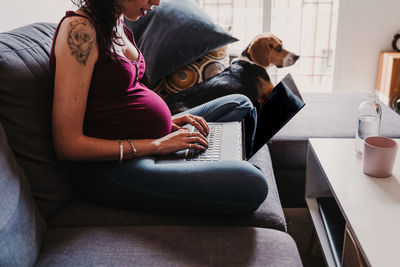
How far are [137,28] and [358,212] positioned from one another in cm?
135

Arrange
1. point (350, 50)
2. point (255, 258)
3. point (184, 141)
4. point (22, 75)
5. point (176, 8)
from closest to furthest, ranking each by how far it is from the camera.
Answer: point (255, 258) → point (22, 75) → point (184, 141) → point (176, 8) → point (350, 50)

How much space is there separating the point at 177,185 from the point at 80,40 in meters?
0.43

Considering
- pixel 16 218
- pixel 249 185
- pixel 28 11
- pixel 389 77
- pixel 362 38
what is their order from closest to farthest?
pixel 16 218 → pixel 249 185 → pixel 28 11 → pixel 389 77 → pixel 362 38

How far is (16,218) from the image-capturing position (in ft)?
2.61

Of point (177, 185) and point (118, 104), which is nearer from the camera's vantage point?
point (177, 185)

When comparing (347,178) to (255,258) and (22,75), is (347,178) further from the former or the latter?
(22,75)

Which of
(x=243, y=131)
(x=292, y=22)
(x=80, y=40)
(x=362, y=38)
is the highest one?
(x=80, y=40)

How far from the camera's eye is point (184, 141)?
110 cm

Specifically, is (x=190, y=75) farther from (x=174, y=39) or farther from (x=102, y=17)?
(x=102, y=17)

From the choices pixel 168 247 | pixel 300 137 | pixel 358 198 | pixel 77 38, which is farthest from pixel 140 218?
pixel 300 137

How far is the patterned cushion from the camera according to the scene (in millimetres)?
1809

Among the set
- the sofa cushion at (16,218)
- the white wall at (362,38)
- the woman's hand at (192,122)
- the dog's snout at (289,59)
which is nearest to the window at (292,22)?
the white wall at (362,38)

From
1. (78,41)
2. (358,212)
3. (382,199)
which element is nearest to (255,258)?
(358,212)

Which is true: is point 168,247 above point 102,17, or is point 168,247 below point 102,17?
below
